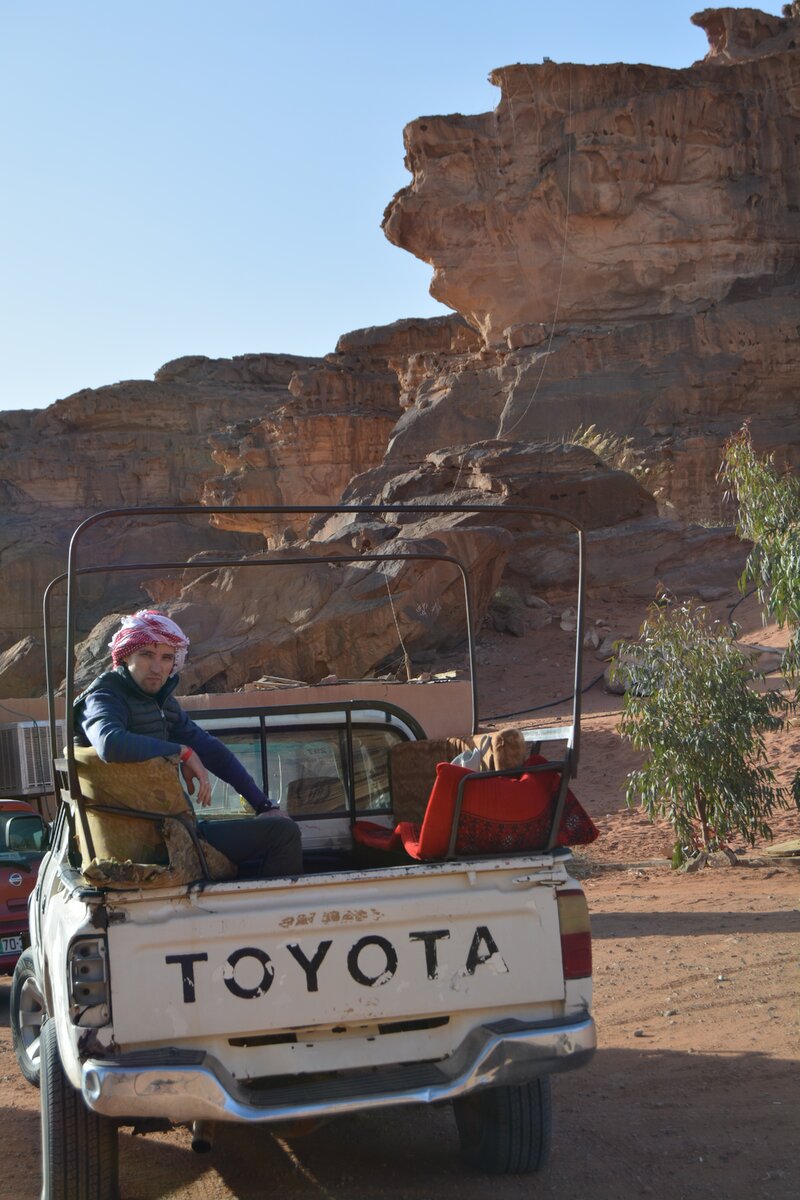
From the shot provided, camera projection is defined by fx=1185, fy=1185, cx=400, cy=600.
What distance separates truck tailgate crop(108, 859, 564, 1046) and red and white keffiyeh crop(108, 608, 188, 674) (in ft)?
4.17

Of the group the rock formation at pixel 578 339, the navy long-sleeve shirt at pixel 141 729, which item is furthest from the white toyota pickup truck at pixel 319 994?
the rock formation at pixel 578 339

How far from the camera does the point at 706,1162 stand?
4621mm

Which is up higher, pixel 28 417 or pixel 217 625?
pixel 28 417

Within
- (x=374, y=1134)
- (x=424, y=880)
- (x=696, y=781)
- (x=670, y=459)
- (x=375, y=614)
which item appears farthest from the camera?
(x=670, y=459)

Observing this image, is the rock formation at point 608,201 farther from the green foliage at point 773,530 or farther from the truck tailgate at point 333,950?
the truck tailgate at point 333,950

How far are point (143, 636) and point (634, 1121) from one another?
2988 millimetres

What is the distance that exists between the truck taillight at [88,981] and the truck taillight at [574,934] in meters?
1.62

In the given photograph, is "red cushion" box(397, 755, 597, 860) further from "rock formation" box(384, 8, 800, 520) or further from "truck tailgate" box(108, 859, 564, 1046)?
"rock formation" box(384, 8, 800, 520)

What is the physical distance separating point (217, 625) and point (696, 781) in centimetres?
1484

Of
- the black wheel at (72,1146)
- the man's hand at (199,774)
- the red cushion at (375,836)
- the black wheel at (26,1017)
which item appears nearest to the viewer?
the black wheel at (72,1146)

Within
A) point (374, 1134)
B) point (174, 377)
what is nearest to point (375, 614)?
point (374, 1134)

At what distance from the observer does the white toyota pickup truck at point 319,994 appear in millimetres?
3936

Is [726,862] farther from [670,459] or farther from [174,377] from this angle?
[174,377]

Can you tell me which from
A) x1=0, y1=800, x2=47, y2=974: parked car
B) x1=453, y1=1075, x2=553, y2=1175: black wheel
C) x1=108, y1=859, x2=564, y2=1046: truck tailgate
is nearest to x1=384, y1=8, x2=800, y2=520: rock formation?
x1=0, y1=800, x2=47, y2=974: parked car
